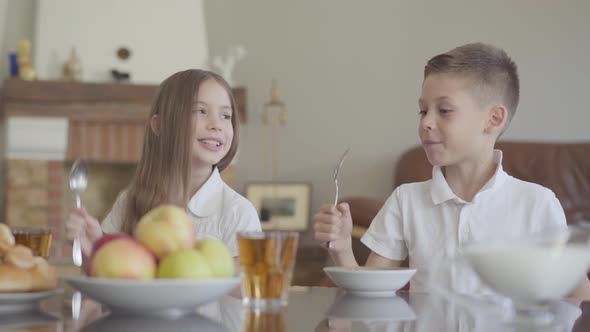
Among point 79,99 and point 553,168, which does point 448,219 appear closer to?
point 553,168

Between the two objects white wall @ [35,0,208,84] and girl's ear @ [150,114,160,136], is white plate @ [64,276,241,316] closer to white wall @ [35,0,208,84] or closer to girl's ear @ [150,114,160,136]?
girl's ear @ [150,114,160,136]

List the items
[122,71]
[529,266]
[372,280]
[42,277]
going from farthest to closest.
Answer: [122,71] → [372,280] → [42,277] → [529,266]

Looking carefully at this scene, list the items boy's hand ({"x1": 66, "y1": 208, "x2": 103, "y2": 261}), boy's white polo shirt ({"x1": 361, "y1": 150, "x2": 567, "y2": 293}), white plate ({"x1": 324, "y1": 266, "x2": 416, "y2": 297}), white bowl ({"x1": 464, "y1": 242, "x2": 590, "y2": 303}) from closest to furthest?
white bowl ({"x1": 464, "y1": 242, "x2": 590, "y2": 303}), white plate ({"x1": 324, "y1": 266, "x2": 416, "y2": 297}), boy's hand ({"x1": 66, "y1": 208, "x2": 103, "y2": 261}), boy's white polo shirt ({"x1": 361, "y1": 150, "x2": 567, "y2": 293})

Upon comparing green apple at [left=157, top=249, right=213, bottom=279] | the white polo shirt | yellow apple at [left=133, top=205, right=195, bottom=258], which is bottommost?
the white polo shirt

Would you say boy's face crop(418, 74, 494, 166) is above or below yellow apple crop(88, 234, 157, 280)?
above

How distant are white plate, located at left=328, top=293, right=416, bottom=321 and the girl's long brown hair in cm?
75

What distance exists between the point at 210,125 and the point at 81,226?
0.65 metres

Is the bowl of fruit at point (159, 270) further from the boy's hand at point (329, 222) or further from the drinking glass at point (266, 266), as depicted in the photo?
the boy's hand at point (329, 222)

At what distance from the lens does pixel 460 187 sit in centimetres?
175

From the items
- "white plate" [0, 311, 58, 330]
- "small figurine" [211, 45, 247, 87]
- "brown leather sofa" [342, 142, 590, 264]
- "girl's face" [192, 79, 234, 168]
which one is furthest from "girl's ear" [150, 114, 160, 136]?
"small figurine" [211, 45, 247, 87]

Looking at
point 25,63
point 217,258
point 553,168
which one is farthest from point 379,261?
point 25,63

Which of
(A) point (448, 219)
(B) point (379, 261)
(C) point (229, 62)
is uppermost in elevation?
(C) point (229, 62)

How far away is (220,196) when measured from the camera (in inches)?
70.6

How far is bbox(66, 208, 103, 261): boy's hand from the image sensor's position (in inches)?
48.1
